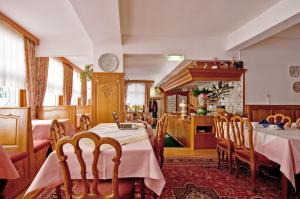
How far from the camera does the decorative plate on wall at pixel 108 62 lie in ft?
16.5

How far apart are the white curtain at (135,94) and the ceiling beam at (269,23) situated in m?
8.74

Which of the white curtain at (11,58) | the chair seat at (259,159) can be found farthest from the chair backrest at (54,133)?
the white curtain at (11,58)

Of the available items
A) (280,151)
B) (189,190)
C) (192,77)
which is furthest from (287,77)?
(189,190)

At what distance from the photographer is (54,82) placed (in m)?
6.66

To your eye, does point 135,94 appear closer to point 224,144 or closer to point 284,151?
point 224,144

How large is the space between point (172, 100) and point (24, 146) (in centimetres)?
940

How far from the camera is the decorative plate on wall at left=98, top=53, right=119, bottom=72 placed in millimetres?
5039

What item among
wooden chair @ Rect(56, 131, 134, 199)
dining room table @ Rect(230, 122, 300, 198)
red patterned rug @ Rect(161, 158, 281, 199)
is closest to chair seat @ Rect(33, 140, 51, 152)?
wooden chair @ Rect(56, 131, 134, 199)

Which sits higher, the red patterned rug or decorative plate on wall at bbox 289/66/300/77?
decorative plate on wall at bbox 289/66/300/77

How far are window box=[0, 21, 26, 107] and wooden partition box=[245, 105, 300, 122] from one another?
5.13m

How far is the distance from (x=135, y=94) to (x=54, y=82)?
6.96 meters

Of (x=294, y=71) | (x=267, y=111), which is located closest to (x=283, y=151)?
(x=267, y=111)

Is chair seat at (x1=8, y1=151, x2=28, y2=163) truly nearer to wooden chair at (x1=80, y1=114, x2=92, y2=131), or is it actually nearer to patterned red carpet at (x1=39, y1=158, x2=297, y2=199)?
patterned red carpet at (x1=39, y1=158, x2=297, y2=199)

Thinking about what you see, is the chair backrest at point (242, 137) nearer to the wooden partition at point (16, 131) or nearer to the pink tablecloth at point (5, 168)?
the pink tablecloth at point (5, 168)
